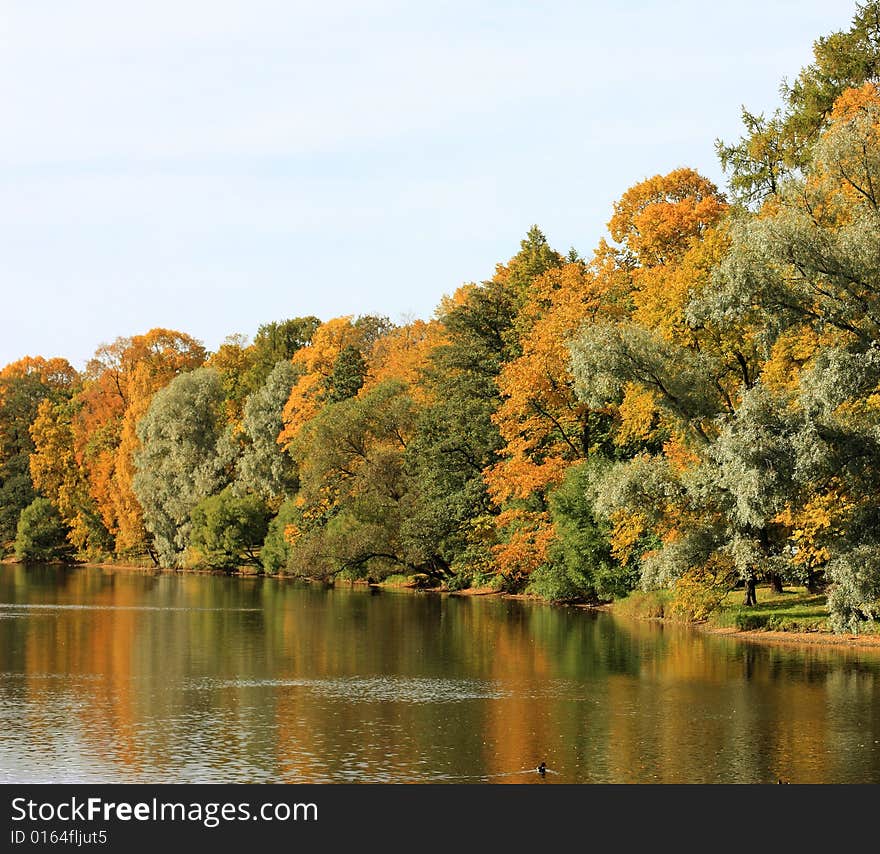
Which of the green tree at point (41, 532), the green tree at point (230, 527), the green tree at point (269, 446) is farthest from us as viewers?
the green tree at point (41, 532)

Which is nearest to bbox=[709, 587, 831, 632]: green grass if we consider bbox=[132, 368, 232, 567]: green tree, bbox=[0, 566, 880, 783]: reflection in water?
bbox=[0, 566, 880, 783]: reflection in water

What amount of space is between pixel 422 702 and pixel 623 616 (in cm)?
2394

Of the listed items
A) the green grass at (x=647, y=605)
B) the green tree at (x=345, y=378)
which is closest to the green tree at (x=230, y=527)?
the green tree at (x=345, y=378)

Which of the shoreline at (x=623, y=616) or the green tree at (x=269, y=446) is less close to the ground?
the green tree at (x=269, y=446)

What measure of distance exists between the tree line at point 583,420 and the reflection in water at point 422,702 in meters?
4.35

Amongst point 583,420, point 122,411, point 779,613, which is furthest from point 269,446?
point 779,613

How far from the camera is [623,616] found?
182 feet

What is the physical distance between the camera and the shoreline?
140 ft

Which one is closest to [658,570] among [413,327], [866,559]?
[866,559]

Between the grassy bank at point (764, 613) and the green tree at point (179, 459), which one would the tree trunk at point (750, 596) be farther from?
the green tree at point (179, 459)

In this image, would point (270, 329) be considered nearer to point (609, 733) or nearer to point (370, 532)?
point (370, 532)

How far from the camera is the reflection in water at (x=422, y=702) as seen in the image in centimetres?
2509

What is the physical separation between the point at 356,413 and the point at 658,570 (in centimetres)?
3441

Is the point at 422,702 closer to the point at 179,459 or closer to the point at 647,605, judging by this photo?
the point at 647,605
